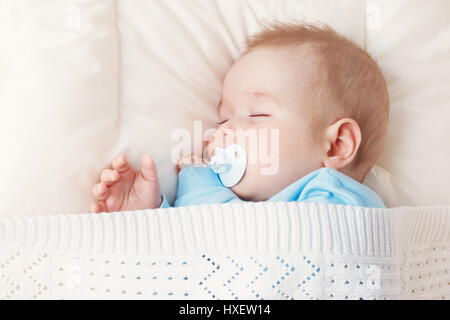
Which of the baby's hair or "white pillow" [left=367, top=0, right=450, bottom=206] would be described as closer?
the baby's hair

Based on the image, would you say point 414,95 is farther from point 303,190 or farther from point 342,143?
point 303,190

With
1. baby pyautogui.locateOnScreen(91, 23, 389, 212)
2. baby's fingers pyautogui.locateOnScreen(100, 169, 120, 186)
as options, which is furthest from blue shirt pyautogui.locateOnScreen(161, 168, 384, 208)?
baby's fingers pyautogui.locateOnScreen(100, 169, 120, 186)

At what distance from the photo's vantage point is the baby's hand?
100 cm

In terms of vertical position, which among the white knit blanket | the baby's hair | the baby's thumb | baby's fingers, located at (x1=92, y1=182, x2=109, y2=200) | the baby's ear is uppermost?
the baby's hair

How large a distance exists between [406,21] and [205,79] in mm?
560

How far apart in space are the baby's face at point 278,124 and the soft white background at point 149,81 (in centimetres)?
13

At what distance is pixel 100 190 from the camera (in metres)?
0.99

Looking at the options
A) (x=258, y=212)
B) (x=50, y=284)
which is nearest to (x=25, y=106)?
(x=50, y=284)

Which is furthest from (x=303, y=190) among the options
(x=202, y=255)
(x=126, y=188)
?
(x=126, y=188)

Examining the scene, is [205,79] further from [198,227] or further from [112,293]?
[112,293]

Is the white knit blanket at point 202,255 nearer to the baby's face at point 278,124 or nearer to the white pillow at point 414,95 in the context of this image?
the baby's face at point 278,124

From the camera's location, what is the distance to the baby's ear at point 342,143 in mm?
1065

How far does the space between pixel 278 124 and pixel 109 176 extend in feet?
1.23

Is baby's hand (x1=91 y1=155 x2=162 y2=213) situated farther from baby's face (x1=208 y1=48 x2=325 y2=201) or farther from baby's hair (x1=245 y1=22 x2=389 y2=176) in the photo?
baby's hair (x1=245 y1=22 x2=389 y2=176)
